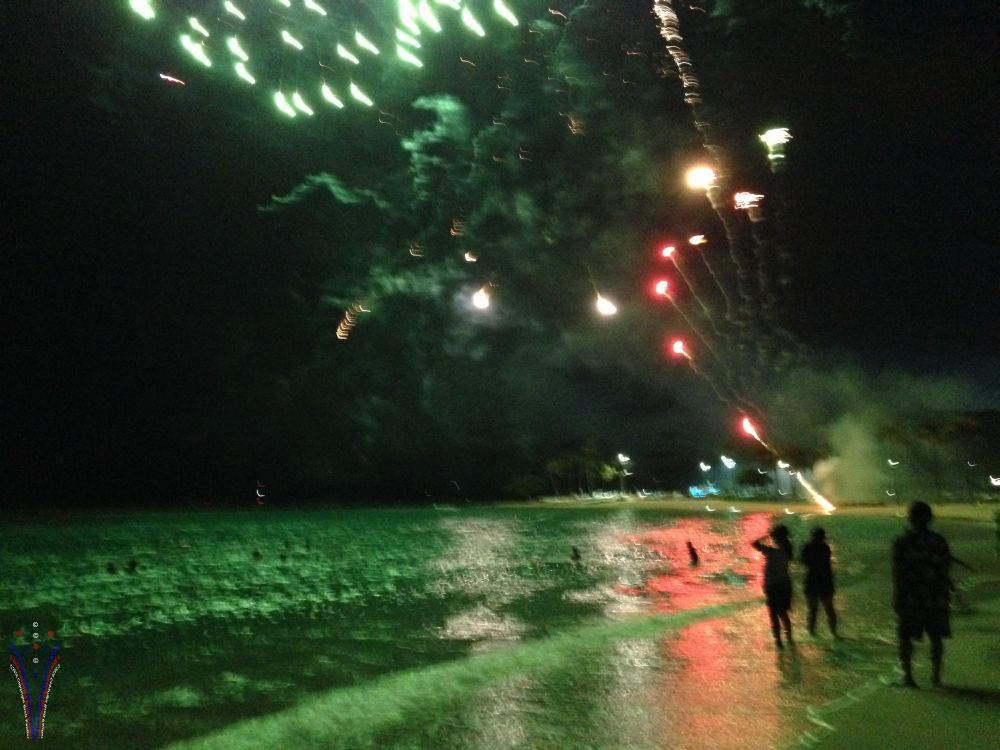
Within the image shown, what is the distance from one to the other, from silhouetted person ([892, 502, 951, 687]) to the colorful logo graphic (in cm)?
840

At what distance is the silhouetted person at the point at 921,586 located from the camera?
20.4 ft

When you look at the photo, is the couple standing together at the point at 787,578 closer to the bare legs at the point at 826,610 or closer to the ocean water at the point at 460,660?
the bare legs at the point at 826,610

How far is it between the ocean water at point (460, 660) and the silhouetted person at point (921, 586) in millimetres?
898

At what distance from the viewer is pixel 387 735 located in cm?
705

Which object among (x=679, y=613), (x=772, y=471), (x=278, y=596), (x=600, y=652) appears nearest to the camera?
(x=600, y=652)

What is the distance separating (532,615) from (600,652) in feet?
15.3

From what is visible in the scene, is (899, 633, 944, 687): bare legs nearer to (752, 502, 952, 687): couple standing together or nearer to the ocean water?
(752, 502, 952, 687): couple standing together

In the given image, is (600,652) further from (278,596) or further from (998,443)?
(998,443)

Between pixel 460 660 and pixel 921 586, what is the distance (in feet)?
20.3

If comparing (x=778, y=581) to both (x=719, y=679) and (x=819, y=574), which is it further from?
(x=719, y=679)

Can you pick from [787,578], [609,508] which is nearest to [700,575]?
[787,578]

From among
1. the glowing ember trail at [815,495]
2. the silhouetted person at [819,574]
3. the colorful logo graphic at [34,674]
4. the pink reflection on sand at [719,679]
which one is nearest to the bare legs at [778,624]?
the pink reflection on sand at [719,679]

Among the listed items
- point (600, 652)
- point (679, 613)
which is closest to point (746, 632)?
point (600, 652)

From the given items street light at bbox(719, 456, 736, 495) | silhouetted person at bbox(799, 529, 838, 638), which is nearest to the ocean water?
silhouetted person at bbox(799, 529, 838, 638)
